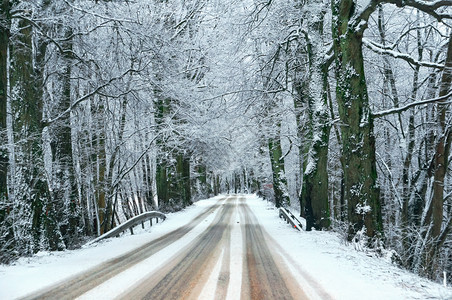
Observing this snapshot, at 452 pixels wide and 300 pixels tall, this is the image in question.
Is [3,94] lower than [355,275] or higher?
higher

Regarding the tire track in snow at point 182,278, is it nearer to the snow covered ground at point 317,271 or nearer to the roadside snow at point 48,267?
the snow covered ground at point 317,271

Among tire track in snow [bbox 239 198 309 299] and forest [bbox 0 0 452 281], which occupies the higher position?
forest [bbox 0 0 452 281]

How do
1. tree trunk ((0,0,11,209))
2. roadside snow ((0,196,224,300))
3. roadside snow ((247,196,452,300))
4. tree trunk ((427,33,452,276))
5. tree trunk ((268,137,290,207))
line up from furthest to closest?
tree trunk ((268,137,290,207)) < tree trunk ((427,33,452,276)) < tree trunk ((0,0,11,209)) < roadside snow ((0,196,224,300)) < roadside snow ((247,196,452,300))

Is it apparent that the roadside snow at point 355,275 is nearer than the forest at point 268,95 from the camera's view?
Yes

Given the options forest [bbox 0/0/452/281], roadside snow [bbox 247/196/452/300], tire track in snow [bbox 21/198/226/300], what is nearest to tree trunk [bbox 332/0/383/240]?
forest [bbox 0/0/452/281]

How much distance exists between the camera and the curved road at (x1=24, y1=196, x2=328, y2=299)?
491 centimetres

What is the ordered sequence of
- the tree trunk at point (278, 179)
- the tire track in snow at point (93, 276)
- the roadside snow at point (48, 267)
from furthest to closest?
the tree trunk at point (278, 179) < the roadside snow at point (48, 267) < the tire track in snow at point (93, 276)

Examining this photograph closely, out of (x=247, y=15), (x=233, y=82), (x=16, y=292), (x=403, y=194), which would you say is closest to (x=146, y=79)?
(x=247, y=15)

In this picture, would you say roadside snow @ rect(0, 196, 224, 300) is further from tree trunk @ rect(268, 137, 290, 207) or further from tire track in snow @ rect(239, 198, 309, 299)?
tree trunk @ rect(268, 137, 290, 207)

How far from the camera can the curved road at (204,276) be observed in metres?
4.91

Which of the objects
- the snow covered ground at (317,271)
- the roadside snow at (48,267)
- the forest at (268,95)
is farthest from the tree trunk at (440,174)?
the roadside snow at (48,267)

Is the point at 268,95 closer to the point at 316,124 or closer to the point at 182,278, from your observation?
the point at 316,124

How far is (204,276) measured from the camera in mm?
5949

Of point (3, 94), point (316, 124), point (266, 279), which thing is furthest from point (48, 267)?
point (316, 124)
